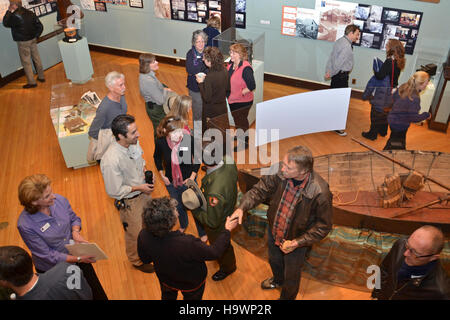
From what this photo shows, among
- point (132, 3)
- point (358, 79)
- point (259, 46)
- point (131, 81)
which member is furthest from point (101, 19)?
point (358, 79)

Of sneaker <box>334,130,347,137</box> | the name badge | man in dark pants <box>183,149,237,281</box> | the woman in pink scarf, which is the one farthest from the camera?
sneaker <box>334,130,347,137</box>

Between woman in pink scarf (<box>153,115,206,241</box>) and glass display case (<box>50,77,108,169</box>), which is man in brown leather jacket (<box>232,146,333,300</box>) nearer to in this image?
woman in pink scarf (<box>153,115,206,241</box>)

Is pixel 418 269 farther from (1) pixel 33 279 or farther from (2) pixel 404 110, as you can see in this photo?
(2) pixel 404 110

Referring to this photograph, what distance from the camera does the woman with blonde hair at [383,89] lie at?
17.3ft

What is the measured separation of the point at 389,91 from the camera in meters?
5.31

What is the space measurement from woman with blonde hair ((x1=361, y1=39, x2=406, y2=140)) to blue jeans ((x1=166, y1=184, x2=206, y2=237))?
9.25 feet

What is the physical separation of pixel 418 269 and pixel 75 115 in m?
5.16

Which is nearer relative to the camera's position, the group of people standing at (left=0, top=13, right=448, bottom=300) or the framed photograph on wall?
the group of people standing at (left=0, top=13, right=448, bottom=300)

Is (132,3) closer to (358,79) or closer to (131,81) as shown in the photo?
(131,81)

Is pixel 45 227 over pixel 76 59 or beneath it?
over

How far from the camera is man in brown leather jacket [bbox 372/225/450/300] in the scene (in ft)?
8.09

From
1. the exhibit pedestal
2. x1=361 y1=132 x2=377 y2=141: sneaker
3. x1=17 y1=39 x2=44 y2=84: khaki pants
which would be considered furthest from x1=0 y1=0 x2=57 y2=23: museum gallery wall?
x1=361 y1=132 x2=377 y2=141: sneaker

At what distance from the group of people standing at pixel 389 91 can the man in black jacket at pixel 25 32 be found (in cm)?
605

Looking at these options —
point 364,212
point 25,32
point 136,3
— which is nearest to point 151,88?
point 364,212
